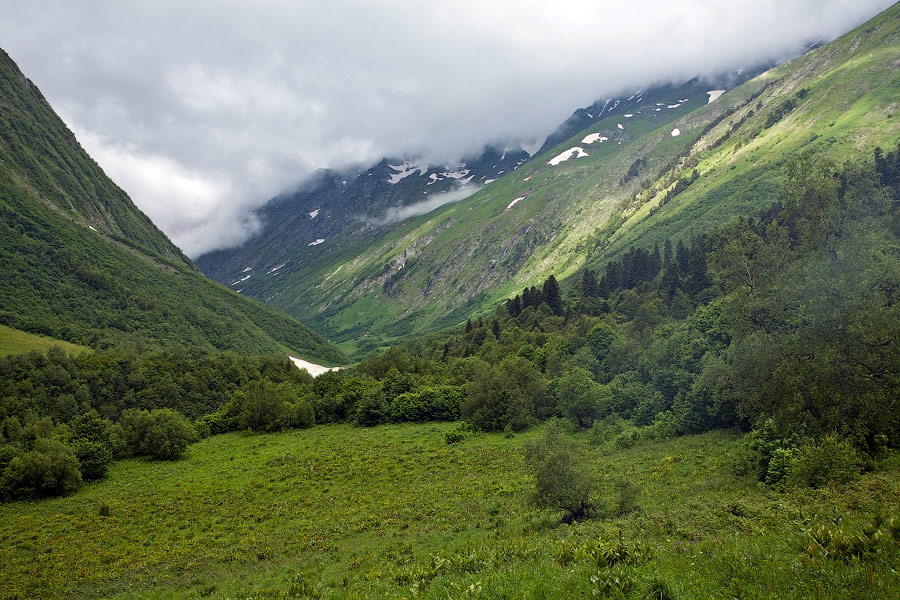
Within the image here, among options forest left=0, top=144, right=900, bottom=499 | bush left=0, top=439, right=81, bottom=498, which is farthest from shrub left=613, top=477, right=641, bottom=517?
bush left=0, top=439, right=81, bottom=498

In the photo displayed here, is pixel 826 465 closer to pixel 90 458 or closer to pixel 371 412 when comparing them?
pixel 371 412

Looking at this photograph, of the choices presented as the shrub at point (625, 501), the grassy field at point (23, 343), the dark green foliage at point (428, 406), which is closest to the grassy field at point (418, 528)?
the shrub at point (625, 501)

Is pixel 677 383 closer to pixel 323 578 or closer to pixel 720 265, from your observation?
pixel 720 265

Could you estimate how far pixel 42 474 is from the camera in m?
48.4

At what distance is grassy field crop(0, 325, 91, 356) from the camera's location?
Result: 504 feet

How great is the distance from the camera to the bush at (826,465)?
2088 centimetres

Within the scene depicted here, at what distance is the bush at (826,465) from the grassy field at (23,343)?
201 m

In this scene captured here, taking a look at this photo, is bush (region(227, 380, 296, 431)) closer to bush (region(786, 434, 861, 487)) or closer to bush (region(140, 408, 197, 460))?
bush (region(140, 408, 197, 460))

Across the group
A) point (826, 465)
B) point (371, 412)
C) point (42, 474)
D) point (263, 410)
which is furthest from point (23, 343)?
point (826, 465)

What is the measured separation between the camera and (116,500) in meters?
47.0

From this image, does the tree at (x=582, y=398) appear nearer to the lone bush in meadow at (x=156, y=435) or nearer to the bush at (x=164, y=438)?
the bush at (x=164, y=438)

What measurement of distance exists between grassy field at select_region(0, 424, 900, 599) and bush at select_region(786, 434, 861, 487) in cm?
103

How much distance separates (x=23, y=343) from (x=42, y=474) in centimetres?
16141

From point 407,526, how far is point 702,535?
24.9 metres
